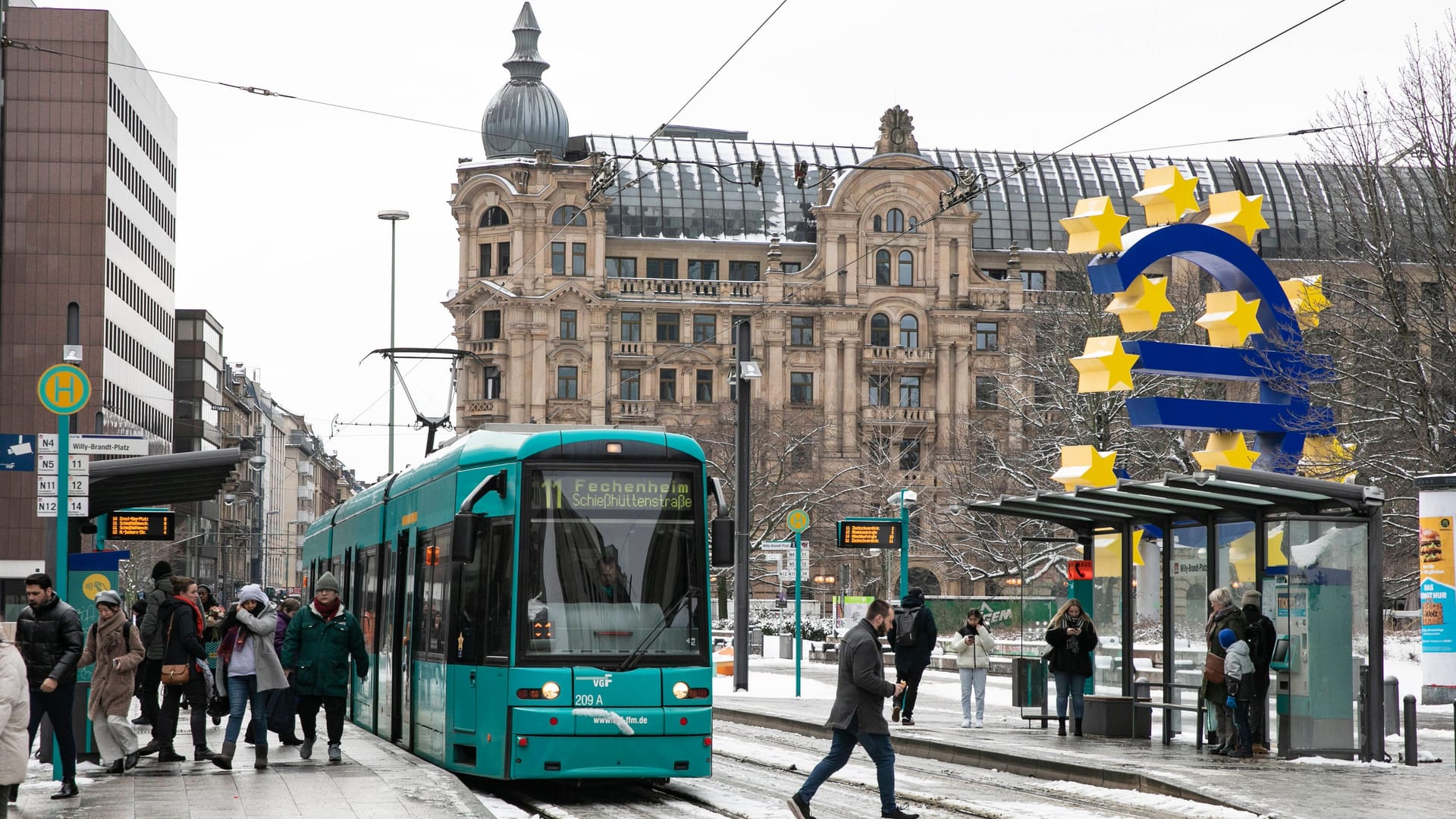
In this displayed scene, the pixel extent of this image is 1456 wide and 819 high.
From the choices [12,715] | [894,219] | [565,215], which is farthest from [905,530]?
[565,215]

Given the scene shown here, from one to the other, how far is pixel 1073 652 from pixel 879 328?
7635cm

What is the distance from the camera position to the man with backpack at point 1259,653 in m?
17.4

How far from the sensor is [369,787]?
13.9 m

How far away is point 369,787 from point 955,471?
50940mm

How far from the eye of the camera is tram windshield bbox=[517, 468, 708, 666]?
14703 mm

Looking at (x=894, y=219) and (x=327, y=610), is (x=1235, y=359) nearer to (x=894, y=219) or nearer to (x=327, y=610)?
(x=327, y=610)

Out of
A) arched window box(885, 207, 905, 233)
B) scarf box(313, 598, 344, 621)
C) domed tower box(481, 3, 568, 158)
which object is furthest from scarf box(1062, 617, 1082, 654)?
domed tower box(481, 3, 568, 158)

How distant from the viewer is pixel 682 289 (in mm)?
96625

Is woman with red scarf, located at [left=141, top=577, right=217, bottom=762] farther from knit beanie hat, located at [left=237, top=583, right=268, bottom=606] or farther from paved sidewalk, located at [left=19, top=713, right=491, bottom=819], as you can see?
knit beanie hat, located at [left=237, top=583, right=268, bottom=606]

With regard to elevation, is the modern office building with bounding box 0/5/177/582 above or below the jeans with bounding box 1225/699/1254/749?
above

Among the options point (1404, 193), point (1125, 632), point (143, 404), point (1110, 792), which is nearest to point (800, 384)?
point (143, 404)

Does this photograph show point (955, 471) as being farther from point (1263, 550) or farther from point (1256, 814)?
point (1256, 814)

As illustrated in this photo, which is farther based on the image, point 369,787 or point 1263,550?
point 1263,550

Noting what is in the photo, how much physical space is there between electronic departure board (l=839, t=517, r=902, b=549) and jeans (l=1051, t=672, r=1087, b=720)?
5.77 metres
